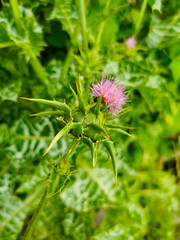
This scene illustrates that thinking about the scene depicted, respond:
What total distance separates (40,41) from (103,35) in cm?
40

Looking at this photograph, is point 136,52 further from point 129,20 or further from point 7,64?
point 7,64

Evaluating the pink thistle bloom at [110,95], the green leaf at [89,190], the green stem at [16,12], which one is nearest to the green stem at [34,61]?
the green stem at [16,12]

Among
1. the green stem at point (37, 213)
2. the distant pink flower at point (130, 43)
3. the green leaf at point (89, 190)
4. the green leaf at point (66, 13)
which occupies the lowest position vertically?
the green leaf at point (89, 190)

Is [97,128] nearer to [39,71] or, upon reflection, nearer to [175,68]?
[39,71]

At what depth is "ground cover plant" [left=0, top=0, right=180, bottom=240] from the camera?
792 mm

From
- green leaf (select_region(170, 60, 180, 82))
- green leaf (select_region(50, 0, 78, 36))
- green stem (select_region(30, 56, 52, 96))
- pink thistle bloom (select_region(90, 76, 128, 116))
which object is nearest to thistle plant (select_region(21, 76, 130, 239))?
pink thistle bloom (select_region(90, 76, 128, 116))

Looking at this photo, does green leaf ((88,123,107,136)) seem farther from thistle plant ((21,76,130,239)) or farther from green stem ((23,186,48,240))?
green stem ((23,186,48,240))

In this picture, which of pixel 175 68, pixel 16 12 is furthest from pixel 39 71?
pixel 175 68

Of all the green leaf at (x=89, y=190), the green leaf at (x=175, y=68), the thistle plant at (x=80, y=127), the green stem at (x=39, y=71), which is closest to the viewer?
the thistle plant at (x=80, y=127)

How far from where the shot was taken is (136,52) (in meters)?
1.11

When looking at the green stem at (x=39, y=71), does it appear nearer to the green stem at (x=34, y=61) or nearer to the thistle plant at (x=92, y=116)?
the green stem at (x=34, y=61)

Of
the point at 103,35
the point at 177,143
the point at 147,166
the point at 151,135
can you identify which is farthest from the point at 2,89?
the point at 177,143

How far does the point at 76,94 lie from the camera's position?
0.73 m

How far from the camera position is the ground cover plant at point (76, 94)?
2.60 feet
